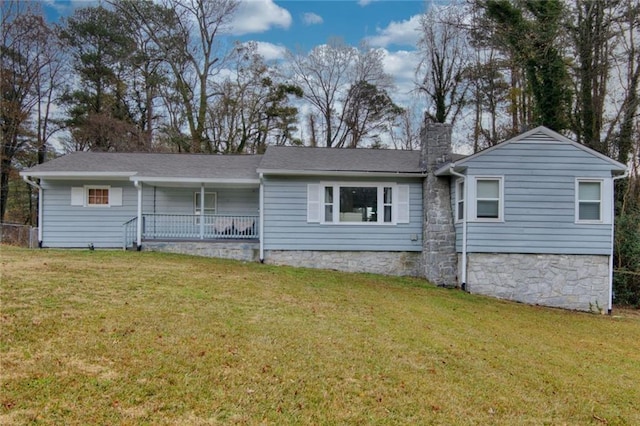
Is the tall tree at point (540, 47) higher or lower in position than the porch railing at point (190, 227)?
higher

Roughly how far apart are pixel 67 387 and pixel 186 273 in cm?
523

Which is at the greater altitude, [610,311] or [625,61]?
[625,61]

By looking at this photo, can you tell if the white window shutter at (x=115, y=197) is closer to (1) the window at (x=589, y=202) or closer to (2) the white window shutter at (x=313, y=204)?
(2) the white window shutter at (x=313, y=204)

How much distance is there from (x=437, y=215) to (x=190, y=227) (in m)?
7.72

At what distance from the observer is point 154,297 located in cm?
616

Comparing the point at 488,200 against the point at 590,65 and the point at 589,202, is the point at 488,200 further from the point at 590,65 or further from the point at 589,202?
the point at 590,65

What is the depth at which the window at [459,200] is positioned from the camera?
10844 millimetres

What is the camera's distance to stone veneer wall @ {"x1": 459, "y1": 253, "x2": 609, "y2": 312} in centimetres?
1046

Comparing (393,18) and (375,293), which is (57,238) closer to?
(375,293)

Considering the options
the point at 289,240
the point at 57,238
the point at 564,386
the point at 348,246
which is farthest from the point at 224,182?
the point at 564,386

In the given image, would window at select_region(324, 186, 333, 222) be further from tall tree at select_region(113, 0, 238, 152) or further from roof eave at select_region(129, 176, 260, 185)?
tall tree at select_region(113, 0, 238, 152)

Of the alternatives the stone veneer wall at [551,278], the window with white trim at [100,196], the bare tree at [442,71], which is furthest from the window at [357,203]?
the bare tree at [442,71]

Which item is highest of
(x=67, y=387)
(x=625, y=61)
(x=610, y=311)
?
(x=625, y=61)

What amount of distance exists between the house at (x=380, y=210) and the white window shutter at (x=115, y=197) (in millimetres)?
33
